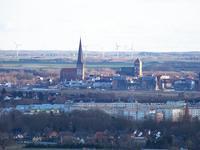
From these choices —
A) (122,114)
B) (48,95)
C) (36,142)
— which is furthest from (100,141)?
(48,95)

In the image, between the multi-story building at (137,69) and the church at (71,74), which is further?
the multi-story building at (137,69)

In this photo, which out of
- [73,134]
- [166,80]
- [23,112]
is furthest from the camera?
[166,80]

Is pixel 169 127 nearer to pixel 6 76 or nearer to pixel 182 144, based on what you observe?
pixel 182 144

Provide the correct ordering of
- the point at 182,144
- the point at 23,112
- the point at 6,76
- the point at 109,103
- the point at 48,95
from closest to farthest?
the point at 182,144, the point at 23,112, the point at 109,103, the point at 48,95, the point at 6,76

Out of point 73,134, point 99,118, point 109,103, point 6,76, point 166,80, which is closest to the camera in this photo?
point 73,134

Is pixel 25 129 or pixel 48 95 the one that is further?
pixel 48 95

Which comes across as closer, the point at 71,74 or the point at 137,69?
the point at 71,74

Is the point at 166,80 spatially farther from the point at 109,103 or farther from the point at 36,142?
the point at 36,142

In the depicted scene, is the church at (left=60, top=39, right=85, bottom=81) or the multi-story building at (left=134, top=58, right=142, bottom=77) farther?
the multi-story building at (left=134, top=58, right=142, bottom=77)

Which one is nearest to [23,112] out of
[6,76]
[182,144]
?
[182,144]
